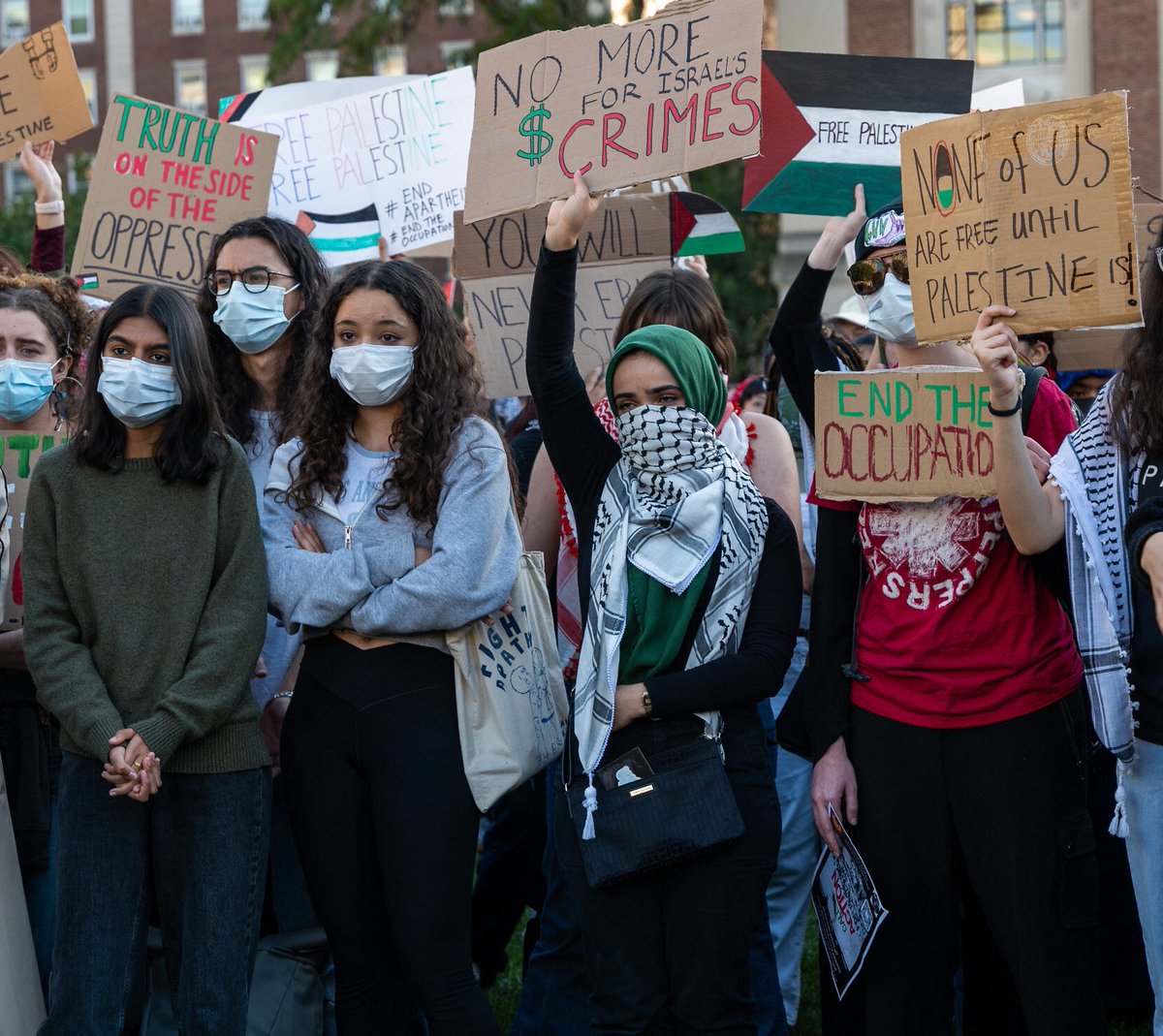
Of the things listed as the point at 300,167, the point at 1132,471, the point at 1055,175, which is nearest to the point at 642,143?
the point at 1055,175

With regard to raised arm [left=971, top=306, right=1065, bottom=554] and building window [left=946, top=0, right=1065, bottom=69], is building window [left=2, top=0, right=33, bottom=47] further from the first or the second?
raised arm [left=971, top=306, right=1065, bottom=554]

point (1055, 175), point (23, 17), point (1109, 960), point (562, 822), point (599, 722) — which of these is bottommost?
point (1109, 960)

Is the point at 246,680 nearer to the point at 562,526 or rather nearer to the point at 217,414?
the point at 217,414

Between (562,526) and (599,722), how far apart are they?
1.04 m

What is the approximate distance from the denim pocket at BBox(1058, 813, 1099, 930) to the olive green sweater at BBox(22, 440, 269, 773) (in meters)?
1.84

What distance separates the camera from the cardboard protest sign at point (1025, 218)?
10.1 ft

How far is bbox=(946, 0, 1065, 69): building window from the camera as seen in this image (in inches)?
979

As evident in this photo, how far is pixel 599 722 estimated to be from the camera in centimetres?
343

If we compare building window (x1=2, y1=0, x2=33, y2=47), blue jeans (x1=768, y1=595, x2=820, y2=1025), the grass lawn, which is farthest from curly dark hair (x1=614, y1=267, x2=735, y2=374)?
building window (x1=2, y1=0, x2=33, y2=47)

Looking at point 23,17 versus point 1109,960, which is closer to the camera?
point 1109,960

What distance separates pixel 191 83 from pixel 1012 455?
47.7 meters

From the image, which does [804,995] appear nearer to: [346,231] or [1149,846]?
[1149,846]

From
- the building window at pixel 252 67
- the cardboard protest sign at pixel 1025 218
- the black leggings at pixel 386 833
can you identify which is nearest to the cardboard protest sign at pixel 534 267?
the black leggings at pixel 386 833

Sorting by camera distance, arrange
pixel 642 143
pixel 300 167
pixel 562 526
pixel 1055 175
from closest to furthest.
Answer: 1. pixel 1055 175
2. pixel 642 143
3. pixel 562 526
4. pixel 300 167
